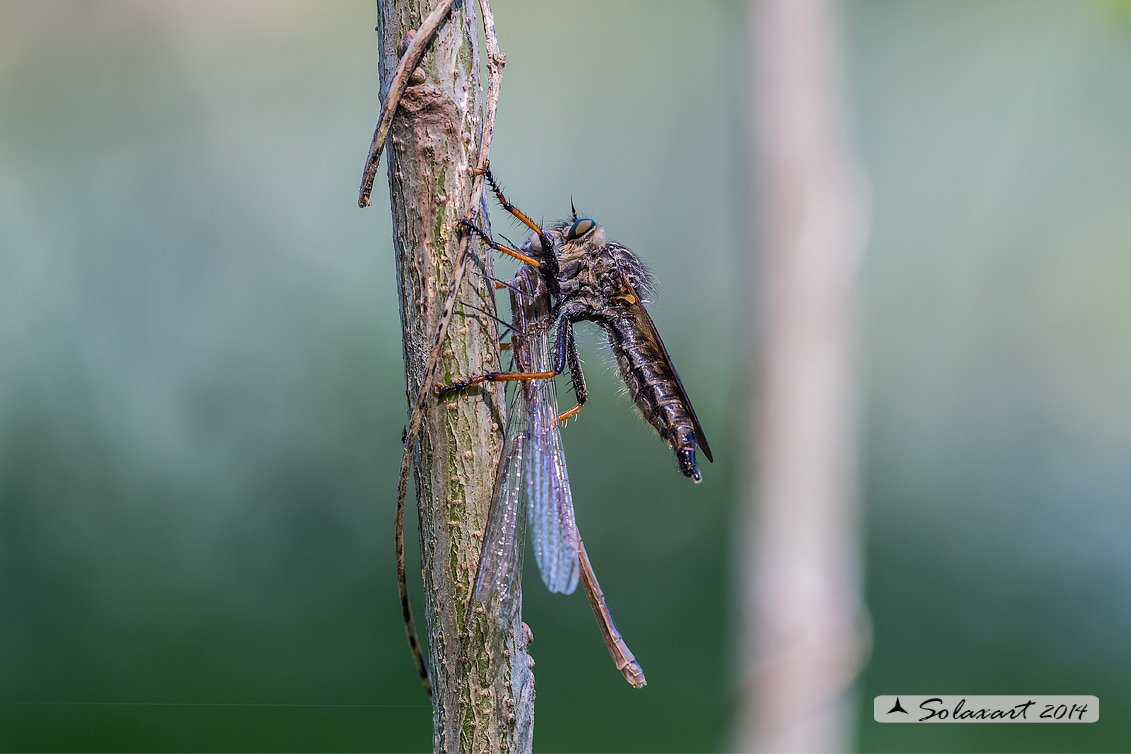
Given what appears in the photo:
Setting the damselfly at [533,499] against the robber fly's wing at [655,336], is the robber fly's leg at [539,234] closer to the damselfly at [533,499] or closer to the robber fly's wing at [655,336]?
the damselfly at [533,499]

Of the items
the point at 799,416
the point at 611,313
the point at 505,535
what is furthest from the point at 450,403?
the point at 799,416

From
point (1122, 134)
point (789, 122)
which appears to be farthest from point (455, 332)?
point (1122, 134)

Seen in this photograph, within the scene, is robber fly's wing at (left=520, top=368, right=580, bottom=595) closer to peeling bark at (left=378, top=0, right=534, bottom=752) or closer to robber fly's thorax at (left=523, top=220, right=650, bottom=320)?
peeling bark at (left=378, top=0, right=534, bottom=752)

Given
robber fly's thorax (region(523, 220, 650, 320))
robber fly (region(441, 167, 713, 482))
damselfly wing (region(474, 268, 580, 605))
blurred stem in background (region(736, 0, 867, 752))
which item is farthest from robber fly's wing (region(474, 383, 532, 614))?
blurred stem in background (region(736, 0, 867, 752))

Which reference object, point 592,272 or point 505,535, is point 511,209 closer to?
point 592,272

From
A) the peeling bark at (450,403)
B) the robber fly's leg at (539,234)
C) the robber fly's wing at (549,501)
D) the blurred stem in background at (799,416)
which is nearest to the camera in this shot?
the peeling bark at (450,403)

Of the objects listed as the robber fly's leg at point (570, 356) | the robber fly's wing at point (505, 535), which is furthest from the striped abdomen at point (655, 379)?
the robber fly's wing at point (505, 535)
